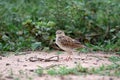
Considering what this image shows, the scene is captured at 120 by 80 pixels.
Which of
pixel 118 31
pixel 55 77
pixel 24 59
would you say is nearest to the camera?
pixel 55 77

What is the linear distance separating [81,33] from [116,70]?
2.73 m

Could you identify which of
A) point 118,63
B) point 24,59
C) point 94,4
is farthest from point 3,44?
point 118,63

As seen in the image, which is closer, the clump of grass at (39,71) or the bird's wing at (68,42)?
the clump of grass at (39,71)

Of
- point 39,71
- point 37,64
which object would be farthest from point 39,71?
point 37,64

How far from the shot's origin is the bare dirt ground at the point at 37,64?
707cm

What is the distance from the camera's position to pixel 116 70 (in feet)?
24.8

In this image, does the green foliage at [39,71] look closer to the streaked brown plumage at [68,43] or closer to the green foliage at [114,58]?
the streaked brown plumage at [68,43]

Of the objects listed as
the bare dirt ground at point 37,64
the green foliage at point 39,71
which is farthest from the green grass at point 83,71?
the bare dirt ground at point 37,64

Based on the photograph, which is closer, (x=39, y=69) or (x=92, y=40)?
(x=39, y=69)

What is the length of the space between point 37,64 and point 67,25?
7.51ft

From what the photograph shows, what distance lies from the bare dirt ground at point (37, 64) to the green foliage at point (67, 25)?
51cm

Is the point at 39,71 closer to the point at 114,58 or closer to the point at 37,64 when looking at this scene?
the point at 37,64

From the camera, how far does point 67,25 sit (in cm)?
1032

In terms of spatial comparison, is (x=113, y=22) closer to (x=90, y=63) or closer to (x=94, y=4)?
(x=94, y=4)
